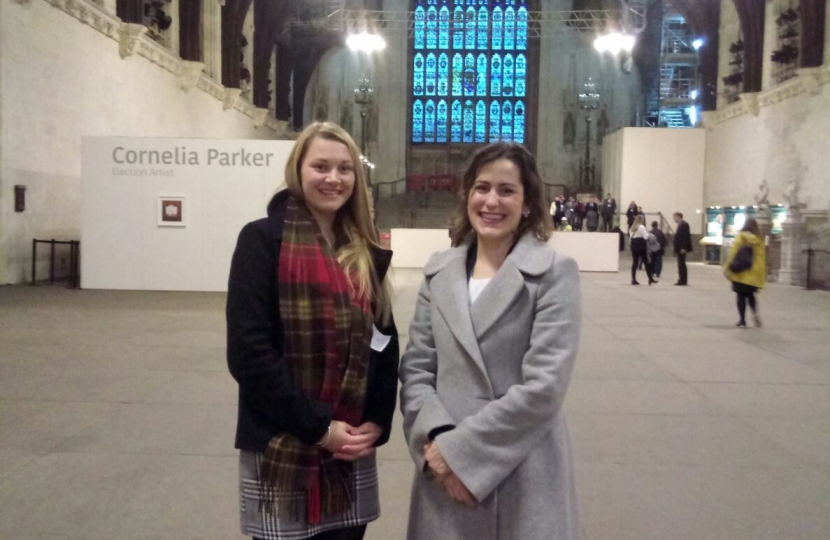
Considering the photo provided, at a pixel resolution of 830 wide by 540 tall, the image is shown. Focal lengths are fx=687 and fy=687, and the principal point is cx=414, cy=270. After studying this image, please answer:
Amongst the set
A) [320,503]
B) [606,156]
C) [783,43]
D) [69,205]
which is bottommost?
[320,503]

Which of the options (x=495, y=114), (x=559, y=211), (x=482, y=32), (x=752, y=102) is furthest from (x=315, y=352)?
(x=482, y=32)

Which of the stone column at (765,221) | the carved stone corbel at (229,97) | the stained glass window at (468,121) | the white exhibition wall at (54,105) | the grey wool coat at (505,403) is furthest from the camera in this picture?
the stained glass window at (468,121)

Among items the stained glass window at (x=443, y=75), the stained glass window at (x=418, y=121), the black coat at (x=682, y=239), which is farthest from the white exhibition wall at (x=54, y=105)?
the stained glass window at (x=443, y=75)

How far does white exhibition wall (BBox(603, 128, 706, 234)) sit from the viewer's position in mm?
28703

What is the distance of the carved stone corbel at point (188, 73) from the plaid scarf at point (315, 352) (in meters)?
22.7

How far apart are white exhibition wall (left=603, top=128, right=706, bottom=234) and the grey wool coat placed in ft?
92.6

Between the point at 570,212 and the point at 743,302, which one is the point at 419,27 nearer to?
the point at 570,212

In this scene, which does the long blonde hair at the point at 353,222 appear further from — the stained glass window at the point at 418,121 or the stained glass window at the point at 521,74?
the stained glass window at the point at 521,74

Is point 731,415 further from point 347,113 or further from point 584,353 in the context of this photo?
point 347,113

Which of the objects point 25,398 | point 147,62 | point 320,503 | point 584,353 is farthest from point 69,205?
point 320,503

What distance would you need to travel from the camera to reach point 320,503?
2.04m

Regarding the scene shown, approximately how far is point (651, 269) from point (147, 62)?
49.7ft

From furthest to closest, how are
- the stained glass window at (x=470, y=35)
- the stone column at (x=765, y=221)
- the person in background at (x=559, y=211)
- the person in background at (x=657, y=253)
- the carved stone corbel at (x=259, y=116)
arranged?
the stained glass window at (x=470, y=35) < the carved stone corbel at (x=259, y=116) < the person in background at (x=559, y=211) < the stone column at (x=765, y=221) < the person in background at (x=657, y=253)

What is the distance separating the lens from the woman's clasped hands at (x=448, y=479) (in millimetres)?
1922
